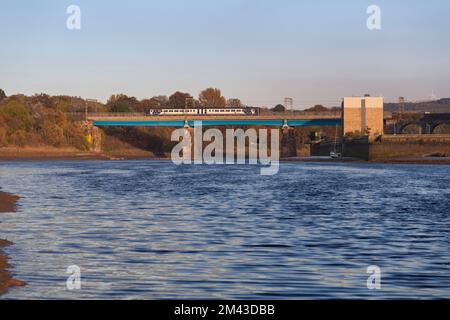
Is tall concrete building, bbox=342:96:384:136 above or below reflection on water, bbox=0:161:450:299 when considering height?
above

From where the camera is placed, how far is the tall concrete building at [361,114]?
7594 inches

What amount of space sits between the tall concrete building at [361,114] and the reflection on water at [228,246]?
438 ft

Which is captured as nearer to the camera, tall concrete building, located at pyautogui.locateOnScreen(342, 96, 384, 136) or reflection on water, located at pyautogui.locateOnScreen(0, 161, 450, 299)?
reflection on water, located at pyautogui.locateOnScreen(0, 161, 450, 299)

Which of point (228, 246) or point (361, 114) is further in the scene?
point (361, 114)

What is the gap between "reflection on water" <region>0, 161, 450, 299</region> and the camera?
77.5 ft

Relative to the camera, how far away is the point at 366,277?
25.4 meters

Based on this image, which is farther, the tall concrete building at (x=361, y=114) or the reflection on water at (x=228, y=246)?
the tall concrete building at (x=361, y=114)

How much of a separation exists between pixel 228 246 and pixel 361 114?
537 feet

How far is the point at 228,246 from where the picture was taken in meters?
32.5

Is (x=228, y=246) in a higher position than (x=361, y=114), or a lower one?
lower

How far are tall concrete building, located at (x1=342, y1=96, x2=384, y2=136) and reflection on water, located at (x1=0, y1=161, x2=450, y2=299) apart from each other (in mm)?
133383

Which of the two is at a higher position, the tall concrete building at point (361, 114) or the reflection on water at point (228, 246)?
the tall concrete building at point (361, 114)

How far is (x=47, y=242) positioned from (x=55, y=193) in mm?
33490

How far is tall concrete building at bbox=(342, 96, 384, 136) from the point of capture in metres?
193
